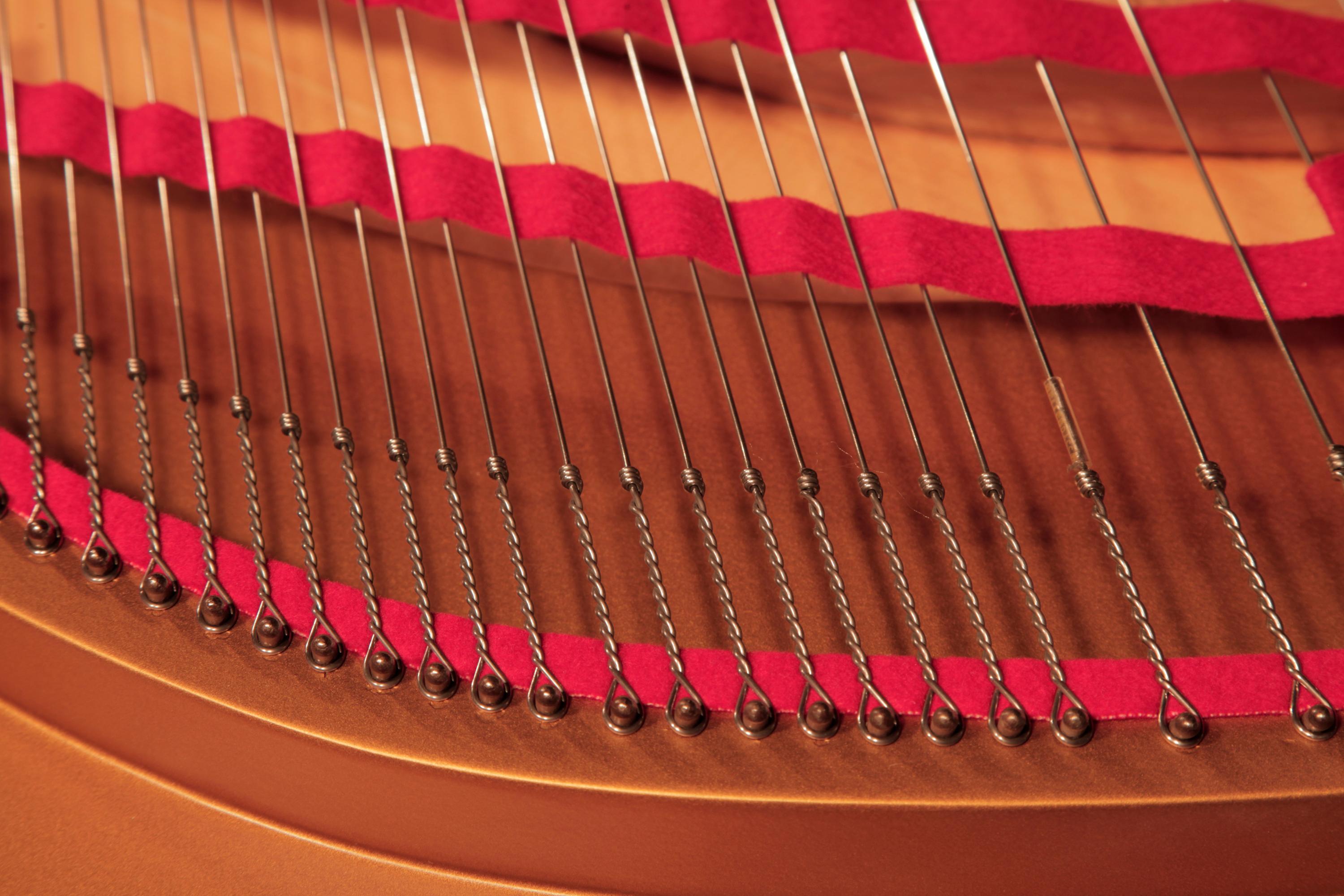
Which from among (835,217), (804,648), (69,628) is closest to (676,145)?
(835,217)

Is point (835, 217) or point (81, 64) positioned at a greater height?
point (81, 64)

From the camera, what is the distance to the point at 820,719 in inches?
53.6

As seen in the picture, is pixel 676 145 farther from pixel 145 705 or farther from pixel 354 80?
pixel 145 705

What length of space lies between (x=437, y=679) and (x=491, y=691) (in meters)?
0.07

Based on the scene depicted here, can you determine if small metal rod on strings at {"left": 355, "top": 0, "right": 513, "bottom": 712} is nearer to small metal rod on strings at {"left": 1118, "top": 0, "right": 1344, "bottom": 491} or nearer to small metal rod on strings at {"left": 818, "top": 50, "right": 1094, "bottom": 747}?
small metal rod on strings at {"left": 818, "top": 50, "right": 1094, "bottom": 747}

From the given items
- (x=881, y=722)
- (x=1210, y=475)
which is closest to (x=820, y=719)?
(x=881, y=722)

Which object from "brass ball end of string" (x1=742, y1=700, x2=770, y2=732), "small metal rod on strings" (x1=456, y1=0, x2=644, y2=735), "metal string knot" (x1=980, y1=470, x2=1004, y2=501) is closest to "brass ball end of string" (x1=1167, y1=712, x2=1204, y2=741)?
"metal string knot" (x1=980, y1=470, x2=1004, y2=501)

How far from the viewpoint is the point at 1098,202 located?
5.81 ft

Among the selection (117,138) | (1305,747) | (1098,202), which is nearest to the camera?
(1305,747)

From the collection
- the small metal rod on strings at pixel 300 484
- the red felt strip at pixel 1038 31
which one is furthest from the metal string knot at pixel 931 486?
the red felt strip at pixel 1038 31

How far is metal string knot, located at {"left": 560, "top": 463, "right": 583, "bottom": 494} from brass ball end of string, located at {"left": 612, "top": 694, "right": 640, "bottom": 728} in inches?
11.6

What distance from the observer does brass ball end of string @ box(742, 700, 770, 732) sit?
53.7 inches

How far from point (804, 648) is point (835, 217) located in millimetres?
771

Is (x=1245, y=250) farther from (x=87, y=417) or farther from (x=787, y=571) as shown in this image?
(x=87, y=417)
